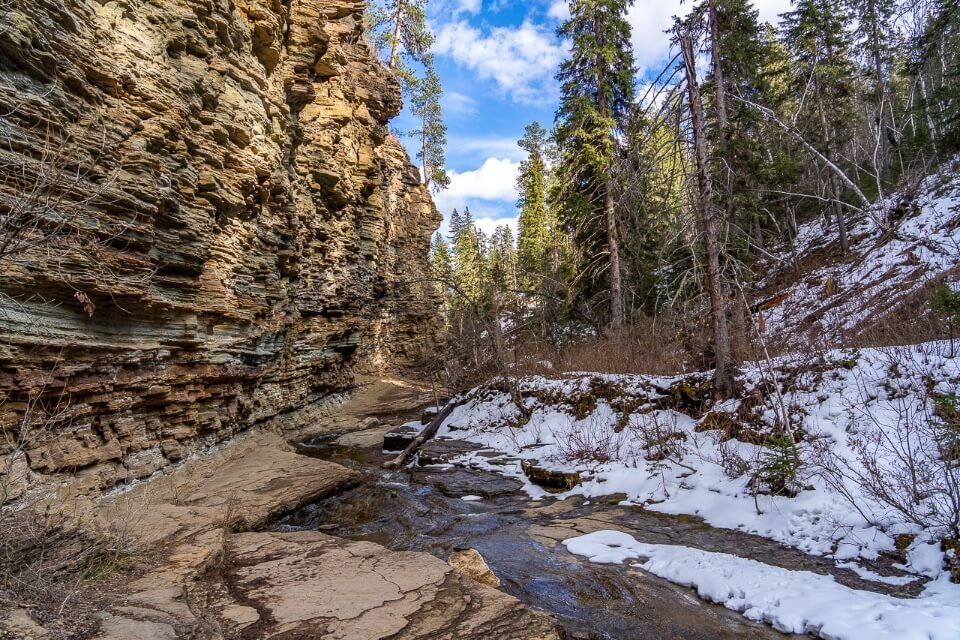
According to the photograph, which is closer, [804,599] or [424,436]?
[804,599]

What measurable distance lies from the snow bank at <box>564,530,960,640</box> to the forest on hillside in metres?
2.90

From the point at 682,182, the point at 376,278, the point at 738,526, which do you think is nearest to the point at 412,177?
the point at 376,278

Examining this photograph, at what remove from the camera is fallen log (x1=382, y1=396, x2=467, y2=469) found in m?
10.5

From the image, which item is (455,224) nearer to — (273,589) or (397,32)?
(397,32)

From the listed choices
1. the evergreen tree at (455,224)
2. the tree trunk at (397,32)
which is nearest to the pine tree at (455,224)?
the evergreen tree at (455,224)

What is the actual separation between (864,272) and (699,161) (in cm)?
1217

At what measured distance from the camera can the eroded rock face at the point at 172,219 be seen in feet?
20.9

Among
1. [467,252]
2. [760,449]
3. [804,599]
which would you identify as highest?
[467,252]

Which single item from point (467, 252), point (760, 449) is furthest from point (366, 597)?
point (467, 252)

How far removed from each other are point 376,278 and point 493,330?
10541 mm

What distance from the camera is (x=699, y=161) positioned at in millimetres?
7961

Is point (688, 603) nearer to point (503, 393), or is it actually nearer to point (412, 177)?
point (503, 393)

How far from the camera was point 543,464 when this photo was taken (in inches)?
359

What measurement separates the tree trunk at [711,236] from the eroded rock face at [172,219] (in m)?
5.58
